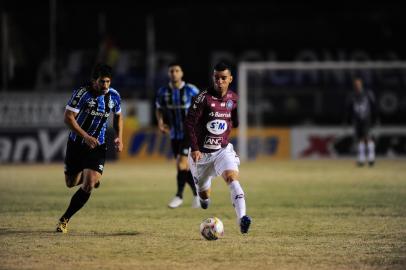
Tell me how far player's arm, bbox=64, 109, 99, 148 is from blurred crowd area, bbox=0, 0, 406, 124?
25785mm

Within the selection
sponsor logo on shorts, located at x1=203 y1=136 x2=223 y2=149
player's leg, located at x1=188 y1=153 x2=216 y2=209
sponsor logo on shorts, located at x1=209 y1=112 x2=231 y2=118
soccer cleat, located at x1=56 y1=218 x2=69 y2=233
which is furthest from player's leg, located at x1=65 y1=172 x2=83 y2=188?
sponsor logo on shorts, located at x1=209 y1=112 x2=231 y2=118

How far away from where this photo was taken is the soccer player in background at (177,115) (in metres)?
14.0

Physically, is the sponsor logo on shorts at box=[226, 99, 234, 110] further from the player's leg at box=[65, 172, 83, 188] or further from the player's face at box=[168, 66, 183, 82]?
the player's face at box=[168, 66, 183, 82]

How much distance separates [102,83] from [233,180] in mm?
2030

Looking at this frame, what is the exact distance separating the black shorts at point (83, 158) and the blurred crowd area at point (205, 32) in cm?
2550

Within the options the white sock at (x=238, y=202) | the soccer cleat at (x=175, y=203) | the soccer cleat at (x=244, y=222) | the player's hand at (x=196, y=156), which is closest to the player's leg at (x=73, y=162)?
the player's hand at (x=196, y=156)

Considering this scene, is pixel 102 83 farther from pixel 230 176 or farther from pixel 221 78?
pixel 230 176

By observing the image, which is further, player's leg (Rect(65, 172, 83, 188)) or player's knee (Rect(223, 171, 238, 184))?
player's leg (Rect(65, 172, 83, 188))

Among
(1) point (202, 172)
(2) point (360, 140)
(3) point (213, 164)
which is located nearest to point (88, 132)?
(1) point (202, 172)

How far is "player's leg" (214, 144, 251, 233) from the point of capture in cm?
951

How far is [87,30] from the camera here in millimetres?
39656

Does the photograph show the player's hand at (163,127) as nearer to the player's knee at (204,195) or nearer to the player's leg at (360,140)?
the player's knee at (204,195)

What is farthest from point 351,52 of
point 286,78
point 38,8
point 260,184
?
point 260,184

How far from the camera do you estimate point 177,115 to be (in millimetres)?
14203
